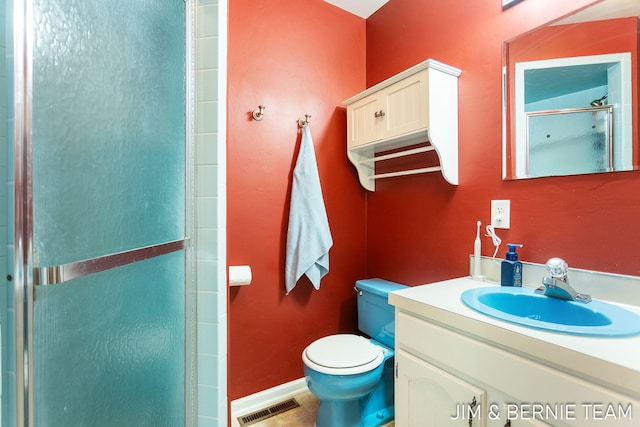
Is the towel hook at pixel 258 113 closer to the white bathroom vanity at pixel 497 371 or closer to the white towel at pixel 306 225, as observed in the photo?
the white towel at pixel 306 225

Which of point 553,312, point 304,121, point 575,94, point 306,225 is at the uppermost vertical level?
point 304,121

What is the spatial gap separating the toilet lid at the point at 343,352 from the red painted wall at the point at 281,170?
39 centimetres

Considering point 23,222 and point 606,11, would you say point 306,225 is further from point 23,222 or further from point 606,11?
point 606,11

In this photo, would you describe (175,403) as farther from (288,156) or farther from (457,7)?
(457,7)

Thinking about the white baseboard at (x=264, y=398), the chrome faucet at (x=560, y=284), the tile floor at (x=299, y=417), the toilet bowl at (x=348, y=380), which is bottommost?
the tile floor at (x=299, y=417)

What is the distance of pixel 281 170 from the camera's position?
186 centimetres

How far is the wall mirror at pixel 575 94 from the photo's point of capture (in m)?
1.03

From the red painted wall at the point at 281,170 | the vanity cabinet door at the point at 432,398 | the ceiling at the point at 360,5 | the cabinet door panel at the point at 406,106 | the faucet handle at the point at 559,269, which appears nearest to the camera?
the vanity cabinet door at the point at 432,398

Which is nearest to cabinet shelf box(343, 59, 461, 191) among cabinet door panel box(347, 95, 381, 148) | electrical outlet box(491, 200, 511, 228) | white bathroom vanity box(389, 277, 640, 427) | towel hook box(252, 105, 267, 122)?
cabinet door panel box(347, 95, 381, 148)

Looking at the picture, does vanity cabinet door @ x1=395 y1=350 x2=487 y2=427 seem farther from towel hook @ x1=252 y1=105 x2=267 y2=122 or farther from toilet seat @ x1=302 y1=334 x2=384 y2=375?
towel hook @ x1=252 y1=105 x2=267 y2=122

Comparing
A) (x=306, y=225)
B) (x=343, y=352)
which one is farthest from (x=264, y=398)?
(x=306, y=225)

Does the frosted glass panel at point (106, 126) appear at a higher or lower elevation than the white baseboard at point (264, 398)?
higher

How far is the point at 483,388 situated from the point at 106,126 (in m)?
1.24

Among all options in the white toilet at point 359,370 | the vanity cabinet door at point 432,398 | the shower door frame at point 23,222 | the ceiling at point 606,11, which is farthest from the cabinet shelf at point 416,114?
the shower door frame at point 23,222
